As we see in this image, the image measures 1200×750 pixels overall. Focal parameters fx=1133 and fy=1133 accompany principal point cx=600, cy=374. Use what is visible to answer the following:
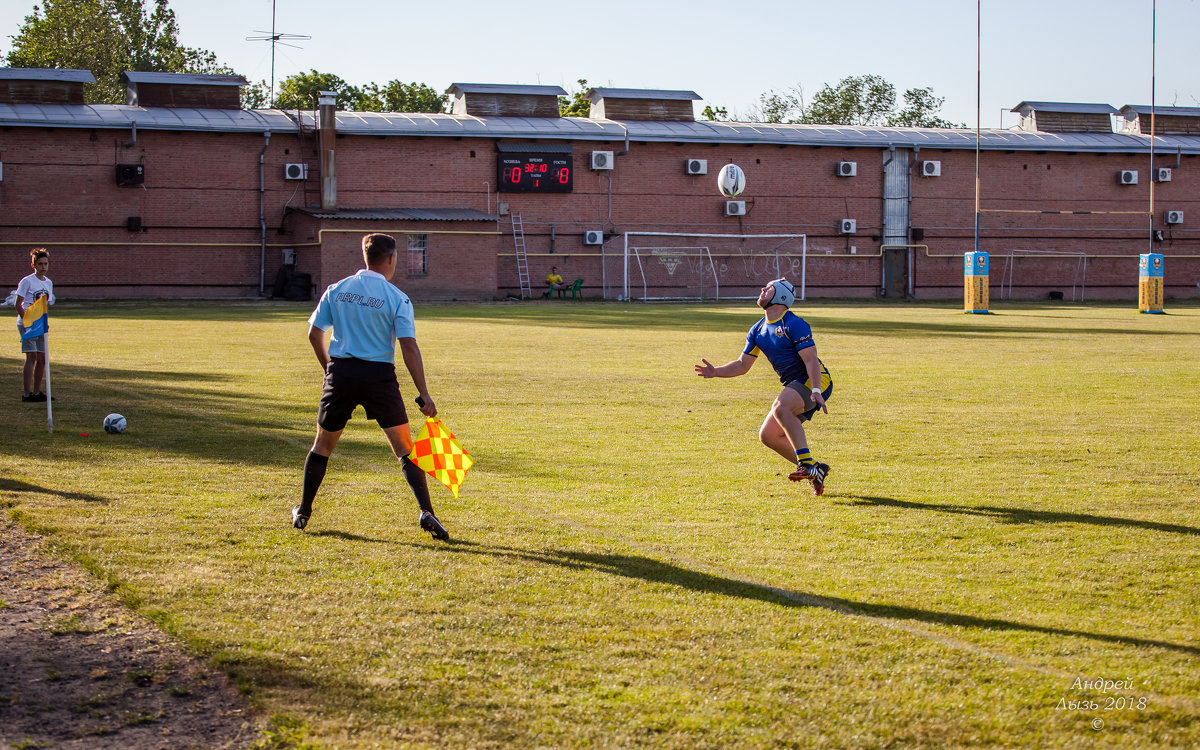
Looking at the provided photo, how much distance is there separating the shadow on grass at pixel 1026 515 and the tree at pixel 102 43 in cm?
7158

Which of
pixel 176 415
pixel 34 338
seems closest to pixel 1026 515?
pixel 176 415

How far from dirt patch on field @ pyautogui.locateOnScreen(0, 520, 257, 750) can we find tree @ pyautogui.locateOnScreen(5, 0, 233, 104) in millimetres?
72008

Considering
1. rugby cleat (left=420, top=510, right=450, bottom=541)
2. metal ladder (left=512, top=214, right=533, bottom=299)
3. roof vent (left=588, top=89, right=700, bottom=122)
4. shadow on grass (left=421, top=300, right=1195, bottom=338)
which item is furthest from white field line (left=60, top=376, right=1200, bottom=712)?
roof vent (left=588, top=89, right=700, bottom=122)

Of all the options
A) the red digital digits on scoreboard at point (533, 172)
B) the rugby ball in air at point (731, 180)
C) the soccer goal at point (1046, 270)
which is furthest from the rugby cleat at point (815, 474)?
the soccer goal at point (1046, 270)

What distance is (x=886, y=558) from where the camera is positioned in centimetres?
668

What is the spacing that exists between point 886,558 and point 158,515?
4.69 meters

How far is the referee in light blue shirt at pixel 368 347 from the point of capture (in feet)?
23.1

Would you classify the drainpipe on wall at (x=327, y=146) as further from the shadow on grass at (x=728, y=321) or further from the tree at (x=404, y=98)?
the tree at (x=404, y=98)

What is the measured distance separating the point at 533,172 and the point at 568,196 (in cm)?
177

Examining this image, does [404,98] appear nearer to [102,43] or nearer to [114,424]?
[102,43]

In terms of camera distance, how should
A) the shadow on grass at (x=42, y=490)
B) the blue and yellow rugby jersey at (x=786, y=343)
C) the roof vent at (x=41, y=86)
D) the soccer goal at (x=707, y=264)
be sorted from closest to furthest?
the shadow on grass at (x=42, y=490), the blue and yellow rugby jersey at (x=786, y=343), the roof vent at (x=41, y=86), the soccer goal at (x=707, y=264)

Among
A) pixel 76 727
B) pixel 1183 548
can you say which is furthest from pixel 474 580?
pixel 1183 548

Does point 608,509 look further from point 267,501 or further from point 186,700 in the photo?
point 186,700

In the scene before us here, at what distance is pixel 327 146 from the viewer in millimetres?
43688
